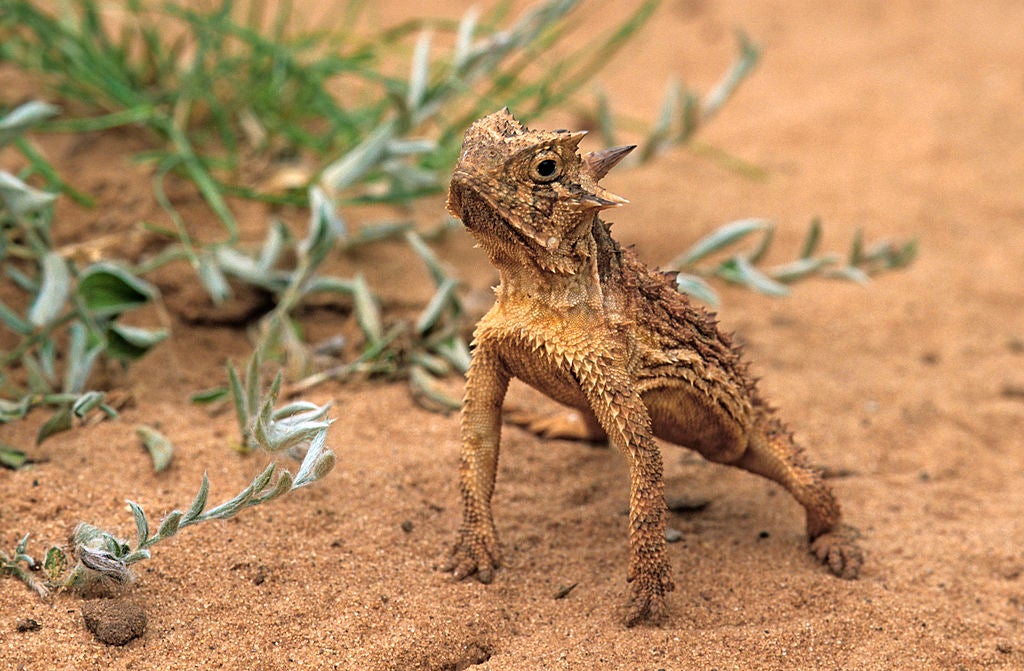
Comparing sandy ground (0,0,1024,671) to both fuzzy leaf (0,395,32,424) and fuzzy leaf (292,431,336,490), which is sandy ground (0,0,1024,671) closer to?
fuzzy leaf (0,395,32,424)

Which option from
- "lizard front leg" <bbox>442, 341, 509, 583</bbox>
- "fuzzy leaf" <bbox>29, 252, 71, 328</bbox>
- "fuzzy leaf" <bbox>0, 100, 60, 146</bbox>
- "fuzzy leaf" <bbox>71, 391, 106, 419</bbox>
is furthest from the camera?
"fuzzy leaf" <bbox>29, 252, 71, 328</bbox>

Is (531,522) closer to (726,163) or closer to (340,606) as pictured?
(340,606)

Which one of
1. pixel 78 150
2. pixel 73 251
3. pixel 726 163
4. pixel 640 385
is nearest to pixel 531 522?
pixel 640 385

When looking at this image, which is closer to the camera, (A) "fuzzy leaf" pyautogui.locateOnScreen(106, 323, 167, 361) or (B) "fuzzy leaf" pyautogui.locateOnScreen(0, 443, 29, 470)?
(B) "fuzzy leaf" pyautogui.locateOnScreen(0, 443, 29, 470)

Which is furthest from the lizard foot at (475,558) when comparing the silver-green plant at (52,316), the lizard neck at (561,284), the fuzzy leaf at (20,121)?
the fuzzy leaf at (20,121)

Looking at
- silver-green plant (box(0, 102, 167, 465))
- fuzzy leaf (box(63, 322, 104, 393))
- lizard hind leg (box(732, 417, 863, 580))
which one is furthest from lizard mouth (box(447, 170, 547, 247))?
fuzzy leaf (box(63, 322, 104, 393))

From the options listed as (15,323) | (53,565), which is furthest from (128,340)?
(53,565)

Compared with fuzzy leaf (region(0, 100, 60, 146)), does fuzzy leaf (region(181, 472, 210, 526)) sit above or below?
below

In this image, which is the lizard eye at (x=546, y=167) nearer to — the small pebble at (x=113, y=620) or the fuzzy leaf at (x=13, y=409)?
the small pebble at (x=113, y=620)
